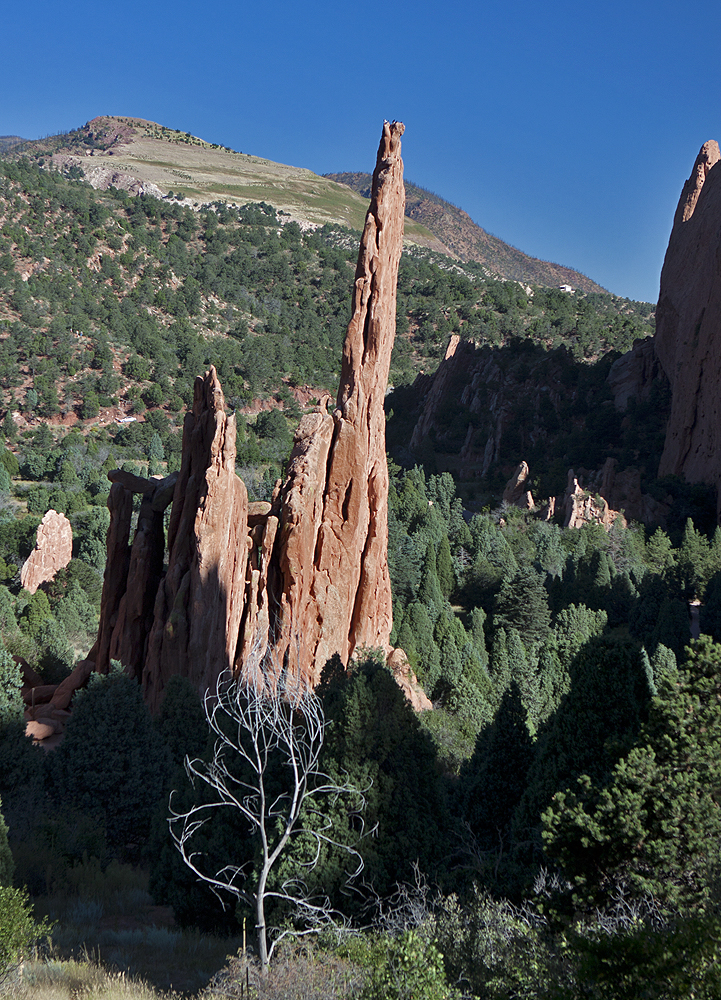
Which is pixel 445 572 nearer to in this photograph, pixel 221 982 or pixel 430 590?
pixel 430 590

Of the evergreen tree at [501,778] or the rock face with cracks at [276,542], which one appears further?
the rock face with cracks at [276,542]

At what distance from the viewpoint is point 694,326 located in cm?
6156

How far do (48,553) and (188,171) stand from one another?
122 metres

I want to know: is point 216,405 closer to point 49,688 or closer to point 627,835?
point 49,688

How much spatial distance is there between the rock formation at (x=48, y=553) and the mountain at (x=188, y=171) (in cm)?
8893

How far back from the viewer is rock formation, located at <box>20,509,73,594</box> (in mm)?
40438

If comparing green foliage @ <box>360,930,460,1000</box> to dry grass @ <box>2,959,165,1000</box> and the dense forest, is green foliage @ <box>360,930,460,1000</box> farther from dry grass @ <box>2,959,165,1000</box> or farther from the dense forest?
dry grass @ <box>2,959,165,1000</box>

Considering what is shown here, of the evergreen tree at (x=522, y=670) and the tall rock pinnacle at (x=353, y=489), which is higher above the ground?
the tall rock pinnacle at (x=353, y=489)

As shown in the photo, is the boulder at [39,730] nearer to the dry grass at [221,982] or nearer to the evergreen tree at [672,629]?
the dry grass at [221,982]

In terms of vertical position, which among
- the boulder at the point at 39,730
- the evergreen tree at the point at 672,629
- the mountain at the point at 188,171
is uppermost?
the mountain at the point at 188,171

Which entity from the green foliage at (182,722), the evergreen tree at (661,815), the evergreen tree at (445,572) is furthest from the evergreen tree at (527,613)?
the evergreen tree at (661,815)

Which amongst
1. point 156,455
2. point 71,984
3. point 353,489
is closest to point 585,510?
point 156,455

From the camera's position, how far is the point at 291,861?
11.7 meters

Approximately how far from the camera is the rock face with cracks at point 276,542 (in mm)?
20531
